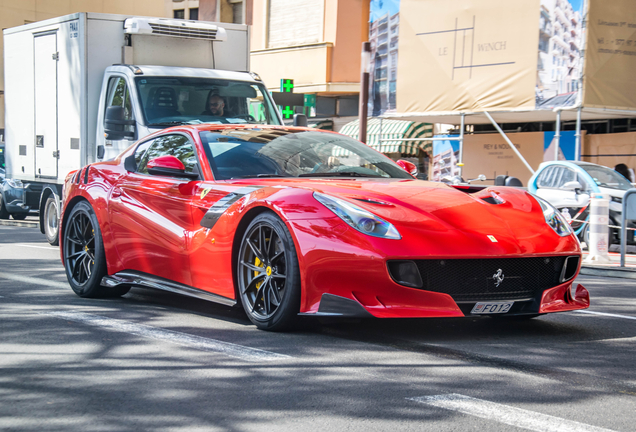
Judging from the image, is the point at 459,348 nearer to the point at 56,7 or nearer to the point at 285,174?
the point at 285,174

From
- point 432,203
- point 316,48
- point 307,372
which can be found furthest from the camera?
point 316,48

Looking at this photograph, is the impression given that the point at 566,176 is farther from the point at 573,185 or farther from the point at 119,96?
the point at 119,96

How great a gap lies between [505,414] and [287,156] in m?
3.16

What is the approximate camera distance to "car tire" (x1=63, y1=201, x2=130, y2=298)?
697 cm

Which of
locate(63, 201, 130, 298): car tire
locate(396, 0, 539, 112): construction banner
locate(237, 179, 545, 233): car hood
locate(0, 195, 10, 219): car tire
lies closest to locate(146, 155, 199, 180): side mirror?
locate(237, 179, 545, 233): car hood

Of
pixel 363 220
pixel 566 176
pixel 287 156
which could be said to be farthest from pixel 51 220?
pixel 363 220

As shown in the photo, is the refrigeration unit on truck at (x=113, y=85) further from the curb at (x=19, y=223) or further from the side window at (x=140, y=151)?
the curb at (x=19, y=223)

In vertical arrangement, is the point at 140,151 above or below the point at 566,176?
above

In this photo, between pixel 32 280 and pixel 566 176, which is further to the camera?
pixel 566 176

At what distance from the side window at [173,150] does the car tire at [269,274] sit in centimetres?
104

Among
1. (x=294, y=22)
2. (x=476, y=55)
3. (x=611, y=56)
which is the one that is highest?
(x=294, y=22)

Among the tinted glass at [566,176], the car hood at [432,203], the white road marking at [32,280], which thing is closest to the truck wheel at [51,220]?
the white road marking at [32,280]

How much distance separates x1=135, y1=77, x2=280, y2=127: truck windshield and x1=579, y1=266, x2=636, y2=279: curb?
4552 millimetres

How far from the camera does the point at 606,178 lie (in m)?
14.9
